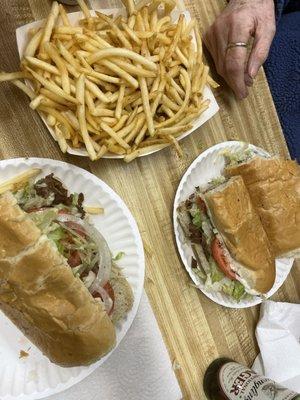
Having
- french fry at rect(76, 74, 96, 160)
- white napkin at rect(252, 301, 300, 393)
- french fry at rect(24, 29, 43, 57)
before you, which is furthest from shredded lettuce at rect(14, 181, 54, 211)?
white napkin at rect(252, 301, 300, 393)

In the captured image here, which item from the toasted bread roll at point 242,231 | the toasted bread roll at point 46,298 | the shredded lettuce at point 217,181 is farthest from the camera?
the shredded lettuce at point 217,181

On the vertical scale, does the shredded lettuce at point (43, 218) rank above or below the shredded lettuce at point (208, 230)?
above

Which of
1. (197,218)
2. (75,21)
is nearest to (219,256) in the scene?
(197,218)

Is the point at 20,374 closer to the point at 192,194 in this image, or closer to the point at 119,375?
the point at 119,375

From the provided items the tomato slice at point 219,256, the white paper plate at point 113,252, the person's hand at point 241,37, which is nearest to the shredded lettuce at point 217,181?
the tomato slice at point 219,256

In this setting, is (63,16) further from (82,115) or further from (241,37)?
(241,37)

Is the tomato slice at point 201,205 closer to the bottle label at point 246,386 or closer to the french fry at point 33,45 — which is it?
the bottle label at point 246,386
